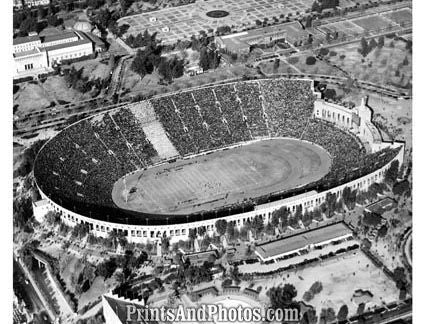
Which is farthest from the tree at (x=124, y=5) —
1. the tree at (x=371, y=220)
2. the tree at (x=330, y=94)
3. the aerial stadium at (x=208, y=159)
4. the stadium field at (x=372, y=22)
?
the tree at (x=371, y=220)

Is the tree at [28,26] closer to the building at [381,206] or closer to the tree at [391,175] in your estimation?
the tree at [391,175]

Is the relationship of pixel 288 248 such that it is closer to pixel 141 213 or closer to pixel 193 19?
pixel 141 213

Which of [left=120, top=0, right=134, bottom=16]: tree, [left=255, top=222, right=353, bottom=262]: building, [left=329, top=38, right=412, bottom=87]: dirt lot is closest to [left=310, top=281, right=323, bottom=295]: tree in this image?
[left=255, top=222, right=353, bottom=262]: building

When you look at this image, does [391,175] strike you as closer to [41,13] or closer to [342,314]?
[342,314]

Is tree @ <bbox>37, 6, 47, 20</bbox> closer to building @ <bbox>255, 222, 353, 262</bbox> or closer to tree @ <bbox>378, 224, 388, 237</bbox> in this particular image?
building @ <bbox>255, 222, 353, 262</bbox>

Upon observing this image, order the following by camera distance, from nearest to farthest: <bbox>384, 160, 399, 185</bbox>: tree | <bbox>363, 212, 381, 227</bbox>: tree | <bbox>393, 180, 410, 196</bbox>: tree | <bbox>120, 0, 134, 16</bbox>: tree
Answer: <bbox>363, 212, 381, 227</bbox>: tree, <bbox>393, 180, 410, 196</bbox>: tree, <bbox>384, 160, 399, 185</bbox>: tree, <bbox>120, 0, 134, 16</bbox>: tree
